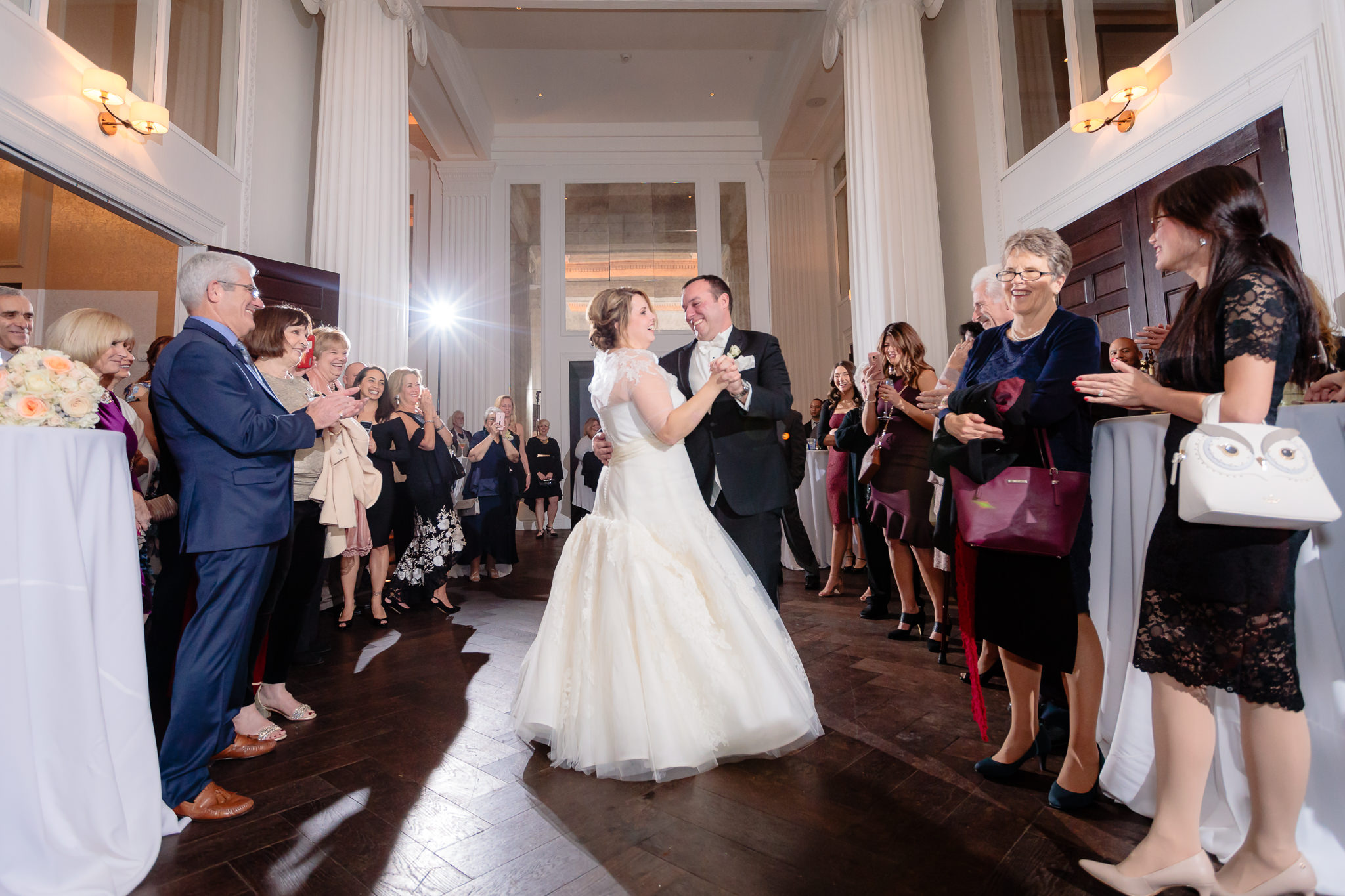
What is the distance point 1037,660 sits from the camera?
1735 mm

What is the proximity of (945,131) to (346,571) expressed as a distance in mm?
6383

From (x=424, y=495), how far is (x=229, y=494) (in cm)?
247

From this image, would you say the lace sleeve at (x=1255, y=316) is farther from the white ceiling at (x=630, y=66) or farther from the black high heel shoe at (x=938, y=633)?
the white ceiling at (x=630, y=66)

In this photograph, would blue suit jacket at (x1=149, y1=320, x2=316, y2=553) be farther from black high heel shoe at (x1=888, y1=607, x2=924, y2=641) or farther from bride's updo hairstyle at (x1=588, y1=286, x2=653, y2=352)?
black high heel shoe at (x1=888, y1=607, x2=924, y2=641)

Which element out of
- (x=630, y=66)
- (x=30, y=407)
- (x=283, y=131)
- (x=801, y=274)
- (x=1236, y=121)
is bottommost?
(x=30, y=407)

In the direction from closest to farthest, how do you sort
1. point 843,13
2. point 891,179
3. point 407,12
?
point 891,179, point 407,12, point 843,13

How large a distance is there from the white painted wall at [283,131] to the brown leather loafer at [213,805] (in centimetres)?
469

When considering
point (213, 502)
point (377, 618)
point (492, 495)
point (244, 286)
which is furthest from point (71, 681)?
point (492, 495)

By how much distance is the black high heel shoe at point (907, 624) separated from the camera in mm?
3299

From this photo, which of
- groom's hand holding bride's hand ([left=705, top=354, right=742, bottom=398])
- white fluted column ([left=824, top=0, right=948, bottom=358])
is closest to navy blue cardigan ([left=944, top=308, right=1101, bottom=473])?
groom's hand holding bride's hand ([left=705, top=354, right=742, bottom=398])

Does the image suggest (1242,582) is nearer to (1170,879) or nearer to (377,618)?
(1170,879)

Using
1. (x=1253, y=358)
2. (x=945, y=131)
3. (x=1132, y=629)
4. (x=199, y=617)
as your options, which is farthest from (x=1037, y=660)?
(x=945, y=131)

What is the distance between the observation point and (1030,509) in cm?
161

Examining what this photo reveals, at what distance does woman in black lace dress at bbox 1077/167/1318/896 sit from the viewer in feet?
3.88
